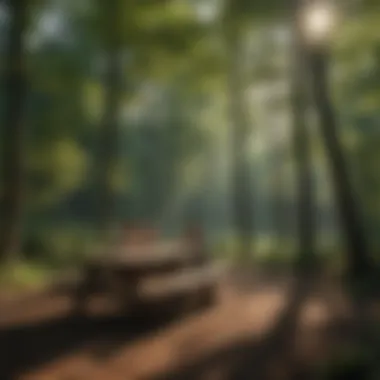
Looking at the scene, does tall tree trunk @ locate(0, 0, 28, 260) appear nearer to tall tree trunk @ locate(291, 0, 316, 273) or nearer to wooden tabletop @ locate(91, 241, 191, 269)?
wooden tabletop @ locate(91, 241, 191, 269)

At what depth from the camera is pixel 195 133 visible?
3.45 ft

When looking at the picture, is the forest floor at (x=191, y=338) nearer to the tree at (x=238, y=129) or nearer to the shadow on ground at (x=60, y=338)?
the shadow on ground at (x=60, y=338)

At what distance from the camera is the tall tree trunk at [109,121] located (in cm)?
102

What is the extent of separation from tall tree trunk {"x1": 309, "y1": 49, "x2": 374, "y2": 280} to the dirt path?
0.46 ft

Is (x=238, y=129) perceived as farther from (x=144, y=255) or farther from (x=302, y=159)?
(x=144, y=255)

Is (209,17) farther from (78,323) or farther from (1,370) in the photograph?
(1,370)

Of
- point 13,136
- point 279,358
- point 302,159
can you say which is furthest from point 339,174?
point 13,136

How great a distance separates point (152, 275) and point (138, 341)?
11cm

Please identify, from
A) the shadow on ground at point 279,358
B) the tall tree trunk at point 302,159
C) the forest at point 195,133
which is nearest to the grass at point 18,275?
the forest at point 195,133

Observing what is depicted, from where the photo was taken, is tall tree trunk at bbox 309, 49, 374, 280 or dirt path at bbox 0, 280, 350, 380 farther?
tall tree trunk at bbox 309, 49, 374, 280

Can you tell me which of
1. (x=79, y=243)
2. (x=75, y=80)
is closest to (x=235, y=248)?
(x=79, y=243)

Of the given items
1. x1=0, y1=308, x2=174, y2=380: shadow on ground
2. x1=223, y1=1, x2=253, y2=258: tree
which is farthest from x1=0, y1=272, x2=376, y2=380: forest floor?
x1=223, y1=1, x2=253, y2=258: tree

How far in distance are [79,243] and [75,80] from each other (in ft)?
0.89

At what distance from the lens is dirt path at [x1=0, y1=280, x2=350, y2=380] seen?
0.99 meters
